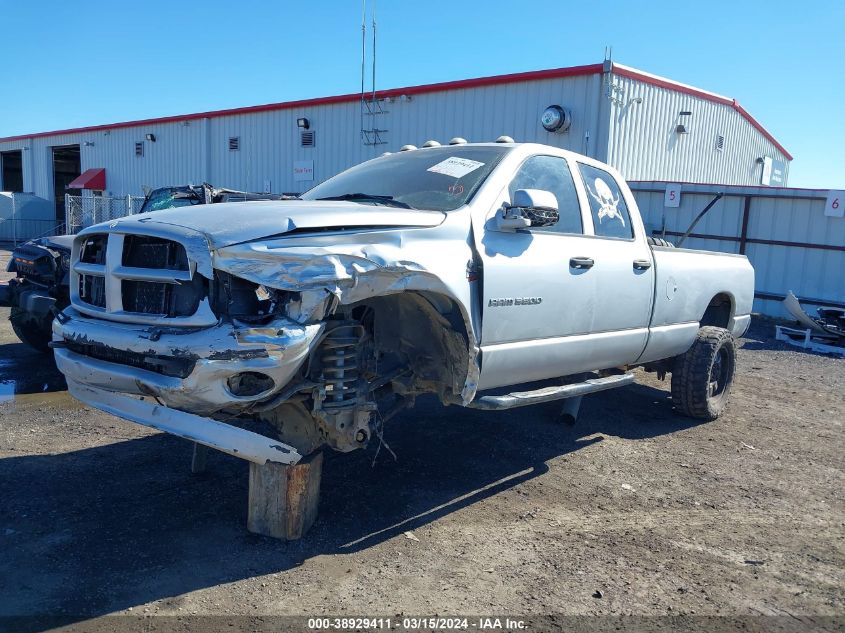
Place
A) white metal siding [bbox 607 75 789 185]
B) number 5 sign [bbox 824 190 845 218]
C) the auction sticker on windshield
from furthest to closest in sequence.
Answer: white metal siding [bbox 607 75 789 185] → number 5 sign [bbox 824 190 845 218] → the auction sticker on windshield

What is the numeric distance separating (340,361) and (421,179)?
1.60 metres

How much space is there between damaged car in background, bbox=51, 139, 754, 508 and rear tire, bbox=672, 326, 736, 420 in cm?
104

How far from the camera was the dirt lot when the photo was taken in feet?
10.8

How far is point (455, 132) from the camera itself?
1752cm

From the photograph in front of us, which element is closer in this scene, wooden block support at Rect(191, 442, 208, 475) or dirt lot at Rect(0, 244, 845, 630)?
dirt lot at Rect(0, 244, 845, 630)

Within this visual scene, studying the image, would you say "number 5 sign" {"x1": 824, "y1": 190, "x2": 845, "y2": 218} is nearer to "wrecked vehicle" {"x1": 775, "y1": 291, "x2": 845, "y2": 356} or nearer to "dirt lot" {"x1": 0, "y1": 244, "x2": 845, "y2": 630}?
"wrecked vehicle" {"x1": 775, "y1": 291, "x2": 845, "y2": 356}

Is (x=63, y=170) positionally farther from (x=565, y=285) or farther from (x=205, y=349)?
(x=205, y=349)

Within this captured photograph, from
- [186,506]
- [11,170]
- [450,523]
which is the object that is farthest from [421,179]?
[11,170]

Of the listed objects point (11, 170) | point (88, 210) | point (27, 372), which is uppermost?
point (11, 170)

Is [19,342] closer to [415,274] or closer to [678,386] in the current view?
[415,274]

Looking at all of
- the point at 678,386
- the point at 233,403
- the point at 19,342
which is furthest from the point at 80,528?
the point at 19,342

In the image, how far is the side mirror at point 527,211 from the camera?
13.3 ft

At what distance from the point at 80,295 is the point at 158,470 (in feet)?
4.62

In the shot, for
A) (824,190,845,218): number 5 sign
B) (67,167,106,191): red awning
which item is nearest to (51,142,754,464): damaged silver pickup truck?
(824,190,845,218): number 5 sign
